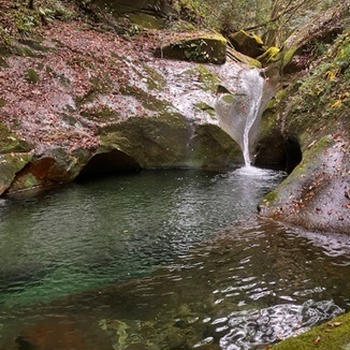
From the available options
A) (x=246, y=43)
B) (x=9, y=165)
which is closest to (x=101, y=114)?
(x=9, y=165)

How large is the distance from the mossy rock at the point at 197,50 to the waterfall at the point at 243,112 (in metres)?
1.50

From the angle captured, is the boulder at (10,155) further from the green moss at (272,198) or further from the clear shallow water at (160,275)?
the green moss at (272,198)

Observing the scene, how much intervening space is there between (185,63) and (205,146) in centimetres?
447

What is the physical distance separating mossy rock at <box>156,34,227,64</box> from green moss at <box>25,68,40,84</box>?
17.8 ft

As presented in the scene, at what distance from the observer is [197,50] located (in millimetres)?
17016

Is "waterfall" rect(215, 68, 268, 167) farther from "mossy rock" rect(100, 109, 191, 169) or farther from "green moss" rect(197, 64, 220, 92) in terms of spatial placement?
"mossy rock" rect(100, 109, 191, 169)

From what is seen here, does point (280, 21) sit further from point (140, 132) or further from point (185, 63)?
point (140, 132)

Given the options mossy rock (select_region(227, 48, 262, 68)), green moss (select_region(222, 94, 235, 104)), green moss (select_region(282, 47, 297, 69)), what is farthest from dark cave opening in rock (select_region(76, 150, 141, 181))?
mossy rock (select_region(227, 48, 262, 68))

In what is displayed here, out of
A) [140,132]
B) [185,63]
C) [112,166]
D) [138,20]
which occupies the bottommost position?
[112,166]

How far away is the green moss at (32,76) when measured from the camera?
12930 mm

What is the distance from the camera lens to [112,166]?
45.7 ft

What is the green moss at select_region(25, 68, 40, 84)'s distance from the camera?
42.4 feet

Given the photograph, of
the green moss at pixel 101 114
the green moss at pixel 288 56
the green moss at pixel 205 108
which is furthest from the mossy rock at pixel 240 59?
the green moss at pixel 101 114

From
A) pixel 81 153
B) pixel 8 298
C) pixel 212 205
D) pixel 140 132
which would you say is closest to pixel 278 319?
pixel 8 298
